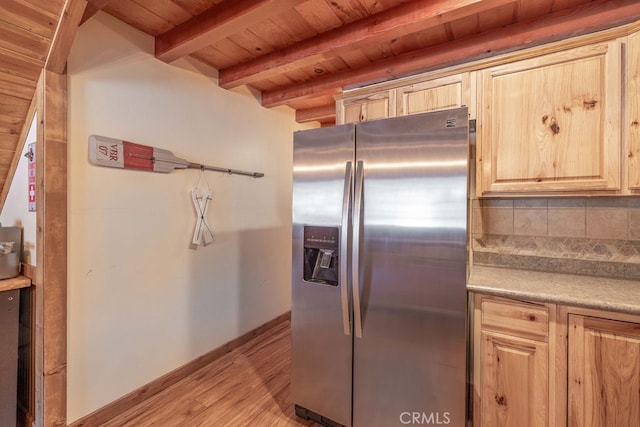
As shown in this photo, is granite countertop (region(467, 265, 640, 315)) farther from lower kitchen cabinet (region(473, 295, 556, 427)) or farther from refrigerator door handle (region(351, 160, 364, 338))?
refrigerator door handle (region(351, 160, 364, 338))

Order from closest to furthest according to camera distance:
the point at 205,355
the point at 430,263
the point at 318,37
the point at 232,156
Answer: the point at 430,263 → the point at 318,37 → the point at 205,355 → the point at 232,156

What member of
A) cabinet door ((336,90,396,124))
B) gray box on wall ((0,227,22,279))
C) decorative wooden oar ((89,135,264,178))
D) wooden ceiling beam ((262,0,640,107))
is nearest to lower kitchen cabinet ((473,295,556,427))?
cabinet door ((336,90,396,124))

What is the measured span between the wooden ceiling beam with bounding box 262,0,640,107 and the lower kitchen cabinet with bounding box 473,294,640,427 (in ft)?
4.77

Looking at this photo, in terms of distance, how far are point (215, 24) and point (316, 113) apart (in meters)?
1.77

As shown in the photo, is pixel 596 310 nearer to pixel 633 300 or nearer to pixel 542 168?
pixel 633 300

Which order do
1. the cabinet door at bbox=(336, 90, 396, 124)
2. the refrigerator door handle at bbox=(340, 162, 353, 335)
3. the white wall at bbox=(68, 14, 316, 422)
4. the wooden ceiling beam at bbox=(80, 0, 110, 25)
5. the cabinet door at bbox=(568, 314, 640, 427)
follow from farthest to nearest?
the cabinet door at bbox=(336, 90, 396, 124)
the white wall at bbox=(68, 14, 316, 422)
the refrigerator door handle at bbox=(340, 162, 353, 335)
the wooden ceiling beam at bbox=(80, 0, 110, 25)
the cabinet door at bbox=(568, 314, 640, 427)

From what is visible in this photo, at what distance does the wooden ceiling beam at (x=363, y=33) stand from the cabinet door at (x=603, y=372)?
5.05 ft

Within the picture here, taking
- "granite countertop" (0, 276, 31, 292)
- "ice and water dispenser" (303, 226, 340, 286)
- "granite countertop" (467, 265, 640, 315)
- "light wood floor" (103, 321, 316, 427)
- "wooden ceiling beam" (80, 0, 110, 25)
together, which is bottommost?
"light wood floor" (103, 321, 316, 427)

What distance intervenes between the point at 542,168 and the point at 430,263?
2.84 ft

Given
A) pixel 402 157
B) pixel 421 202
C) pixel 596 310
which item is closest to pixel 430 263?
pixel 421 202

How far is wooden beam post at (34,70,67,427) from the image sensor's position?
149 centimetres

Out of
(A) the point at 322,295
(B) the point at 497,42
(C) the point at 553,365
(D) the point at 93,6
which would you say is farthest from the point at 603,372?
(D) the point at 93,6

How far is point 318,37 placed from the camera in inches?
75.1

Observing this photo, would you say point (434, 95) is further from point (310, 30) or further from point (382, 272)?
point (382, 272)
